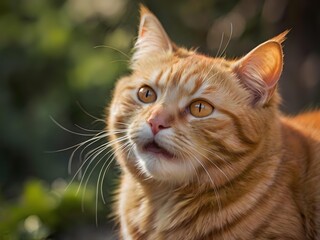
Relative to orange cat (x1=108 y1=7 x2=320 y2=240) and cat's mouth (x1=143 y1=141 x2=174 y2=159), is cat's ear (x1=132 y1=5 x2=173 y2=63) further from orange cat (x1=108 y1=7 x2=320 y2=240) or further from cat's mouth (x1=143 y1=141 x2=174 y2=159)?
cat's mouth (x1=143 y1=141 x2=174 y2=159)

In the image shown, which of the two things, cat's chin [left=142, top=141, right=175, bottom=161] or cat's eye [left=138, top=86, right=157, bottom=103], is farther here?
cat's eye [left=138, top=86, right=157, bottom=103]

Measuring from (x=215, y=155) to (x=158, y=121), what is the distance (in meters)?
0.25

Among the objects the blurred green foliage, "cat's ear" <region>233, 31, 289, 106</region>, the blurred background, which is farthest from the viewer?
the blurred background

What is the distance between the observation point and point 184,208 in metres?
2.59

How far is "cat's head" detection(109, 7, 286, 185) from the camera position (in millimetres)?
2463

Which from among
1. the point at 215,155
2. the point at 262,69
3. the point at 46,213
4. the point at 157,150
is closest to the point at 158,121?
the point at 157,150

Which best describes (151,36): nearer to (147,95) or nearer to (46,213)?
(147,95)

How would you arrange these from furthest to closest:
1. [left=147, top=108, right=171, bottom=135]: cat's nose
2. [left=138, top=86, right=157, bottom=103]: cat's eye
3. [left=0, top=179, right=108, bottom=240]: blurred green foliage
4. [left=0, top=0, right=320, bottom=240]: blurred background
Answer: [left=0, top=0, right=320, bottom=240]: blurred background → [left=0, top=179, right=108, bottom=240]: blurred green foliage → [left=138, top=86, right=157, bottom=103]: cat's eye → [left=147, top=108, right=171, bottom=135]: cat's nose

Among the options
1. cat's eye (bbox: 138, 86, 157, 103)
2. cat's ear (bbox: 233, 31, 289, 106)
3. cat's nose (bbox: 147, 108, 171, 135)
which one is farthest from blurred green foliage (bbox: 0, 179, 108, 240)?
cat's ear (bbox: 233, 31, 289, 106)

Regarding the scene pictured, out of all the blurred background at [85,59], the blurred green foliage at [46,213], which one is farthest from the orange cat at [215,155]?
the blurred background at [85,59]

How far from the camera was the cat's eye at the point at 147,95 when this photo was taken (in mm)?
2652

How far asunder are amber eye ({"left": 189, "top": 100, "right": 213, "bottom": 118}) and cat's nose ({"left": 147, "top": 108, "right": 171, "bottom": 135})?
118 mm

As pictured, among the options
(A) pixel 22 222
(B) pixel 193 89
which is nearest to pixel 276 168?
(B) pixel 193 89

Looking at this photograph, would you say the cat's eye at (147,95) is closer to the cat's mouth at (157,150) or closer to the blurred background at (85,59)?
the cat's mouth at (157,150)
